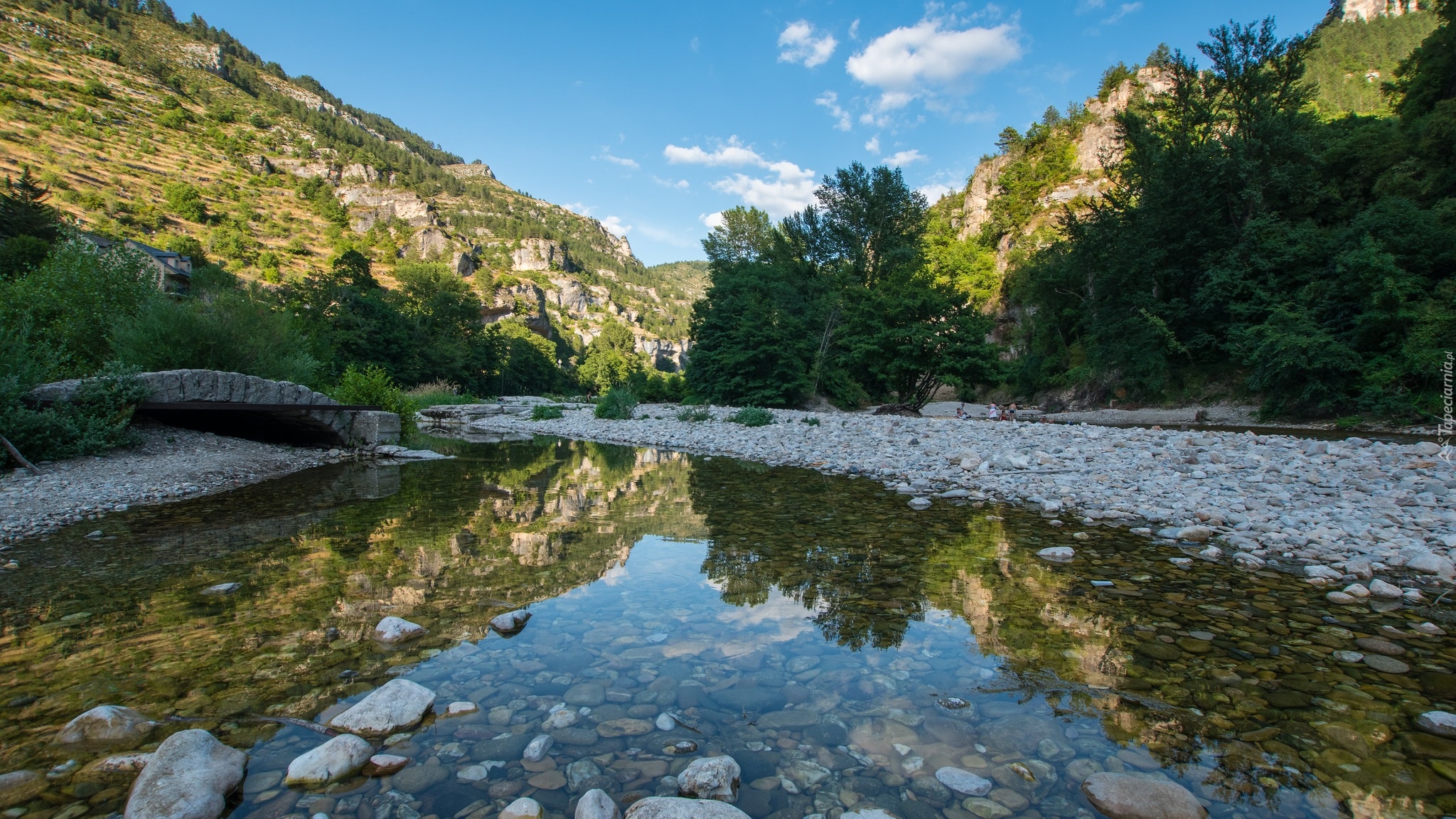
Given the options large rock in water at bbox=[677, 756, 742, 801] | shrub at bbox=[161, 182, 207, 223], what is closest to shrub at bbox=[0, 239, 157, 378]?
large rock in water at bbox=[677, 756, 742, 801]

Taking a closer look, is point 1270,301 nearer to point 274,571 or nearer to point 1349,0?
point 274,571

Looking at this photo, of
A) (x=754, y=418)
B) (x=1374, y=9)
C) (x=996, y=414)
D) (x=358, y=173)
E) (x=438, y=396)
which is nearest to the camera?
(x=754, y=418)

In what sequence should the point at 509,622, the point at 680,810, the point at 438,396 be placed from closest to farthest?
the point at 680,810, the point at 509,622, the point at 438,396

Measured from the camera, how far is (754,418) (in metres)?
19.1

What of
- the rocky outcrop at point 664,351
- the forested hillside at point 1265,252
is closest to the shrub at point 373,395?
the forested hillside at point 1265,252

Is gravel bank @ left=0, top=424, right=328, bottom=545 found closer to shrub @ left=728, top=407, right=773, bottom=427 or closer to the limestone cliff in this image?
shrub @ left=728, top=407, right=773, bottom=427

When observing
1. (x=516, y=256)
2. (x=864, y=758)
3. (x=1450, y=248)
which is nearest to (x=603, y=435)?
(x=864, y=758)

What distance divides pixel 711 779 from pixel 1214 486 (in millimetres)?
8543

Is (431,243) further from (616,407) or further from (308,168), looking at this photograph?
(616,407)

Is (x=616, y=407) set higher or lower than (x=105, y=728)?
higher

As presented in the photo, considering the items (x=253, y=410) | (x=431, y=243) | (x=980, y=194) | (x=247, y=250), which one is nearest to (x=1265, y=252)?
(x=253, y=410)

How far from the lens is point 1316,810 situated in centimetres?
203

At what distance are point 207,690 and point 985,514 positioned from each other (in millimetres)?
7223

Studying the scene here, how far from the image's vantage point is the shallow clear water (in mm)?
2193
